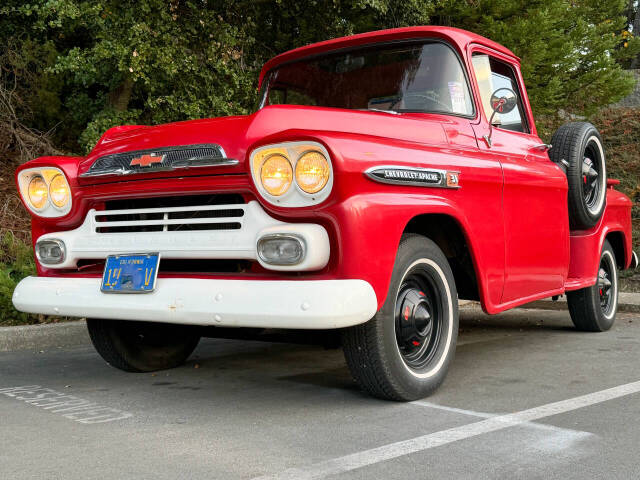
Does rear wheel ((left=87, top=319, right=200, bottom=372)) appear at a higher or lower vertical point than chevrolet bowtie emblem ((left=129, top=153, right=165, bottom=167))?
lower

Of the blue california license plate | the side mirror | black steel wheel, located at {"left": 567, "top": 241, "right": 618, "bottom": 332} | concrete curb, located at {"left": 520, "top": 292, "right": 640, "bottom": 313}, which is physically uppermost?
the side mirror

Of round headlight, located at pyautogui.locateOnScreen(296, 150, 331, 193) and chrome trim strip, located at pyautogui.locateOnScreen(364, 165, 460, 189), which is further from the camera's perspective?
chrome trim strip, located at pyautogui.locateOnScreen(364, 165, 460, 189)

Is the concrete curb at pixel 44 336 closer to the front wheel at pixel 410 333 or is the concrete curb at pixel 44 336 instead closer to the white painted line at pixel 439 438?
the front wheel at pixel 410 333

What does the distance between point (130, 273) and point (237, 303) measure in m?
0.70

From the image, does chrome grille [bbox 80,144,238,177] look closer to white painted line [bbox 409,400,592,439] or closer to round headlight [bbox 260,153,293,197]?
round headlight [bbox 260,153,293,197]

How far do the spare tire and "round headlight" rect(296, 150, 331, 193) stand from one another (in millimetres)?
2580

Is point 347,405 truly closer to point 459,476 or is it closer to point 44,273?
point 459,476

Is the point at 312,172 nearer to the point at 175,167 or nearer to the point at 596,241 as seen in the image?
the point at 175,167

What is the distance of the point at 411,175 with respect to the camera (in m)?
3.70

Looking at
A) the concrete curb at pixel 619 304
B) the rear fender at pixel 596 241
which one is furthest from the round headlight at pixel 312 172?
the concrete curb at pixel 619 304

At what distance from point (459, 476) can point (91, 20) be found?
25.4ft

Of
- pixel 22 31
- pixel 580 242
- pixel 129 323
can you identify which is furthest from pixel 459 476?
pixel 22 31

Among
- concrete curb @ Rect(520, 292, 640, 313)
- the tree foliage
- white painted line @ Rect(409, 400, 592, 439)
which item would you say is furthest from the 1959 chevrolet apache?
the tree foliage

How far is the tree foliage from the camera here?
8797 mm
